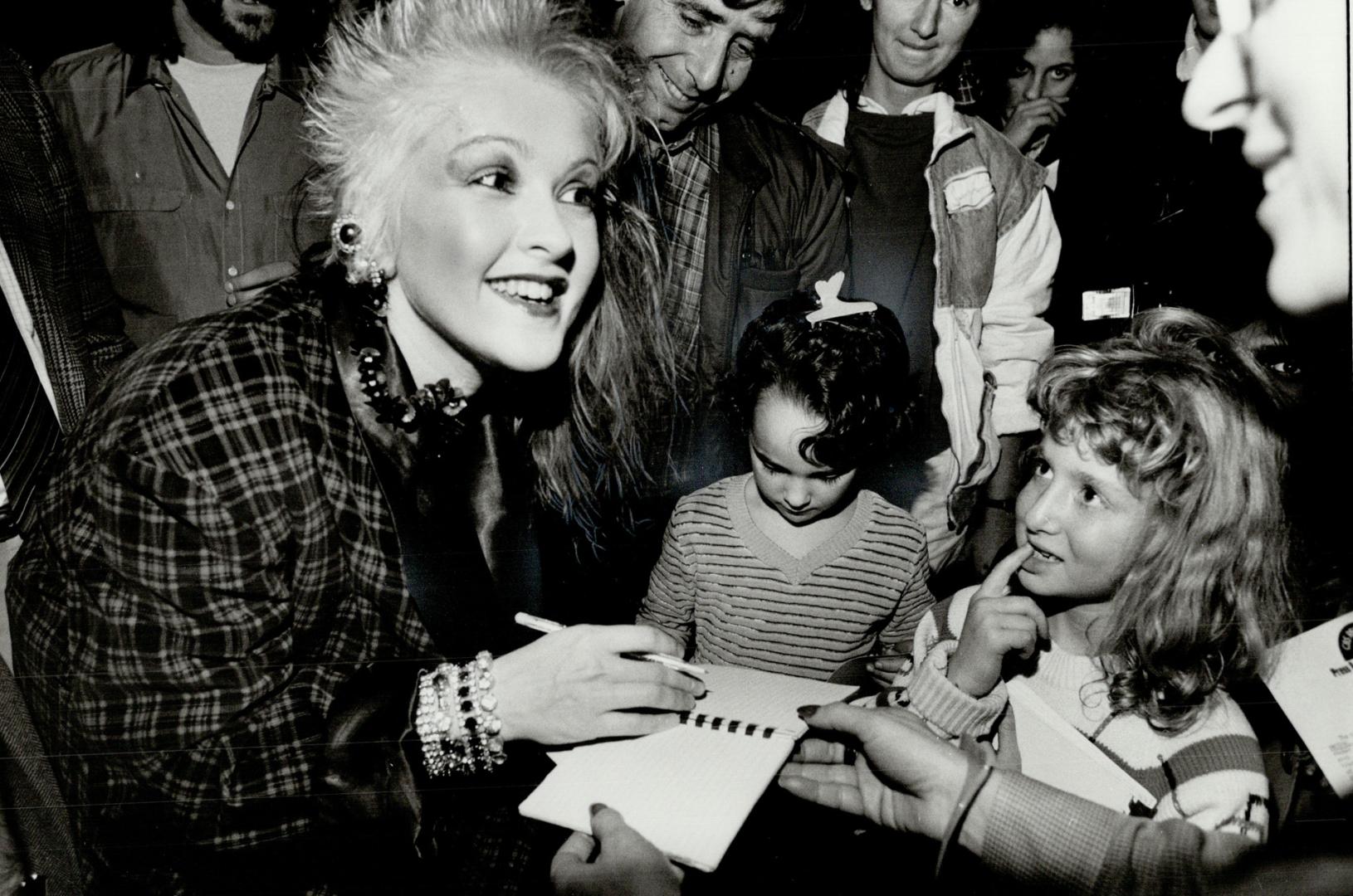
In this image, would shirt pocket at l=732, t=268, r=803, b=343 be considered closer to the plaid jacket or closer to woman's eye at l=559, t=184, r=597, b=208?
woman's eye at l=559, t=184, r=597, b=208

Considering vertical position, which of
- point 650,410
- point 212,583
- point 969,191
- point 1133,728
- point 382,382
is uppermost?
point 969,191

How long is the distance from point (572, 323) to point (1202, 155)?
3.30 feet

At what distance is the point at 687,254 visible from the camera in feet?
4.14

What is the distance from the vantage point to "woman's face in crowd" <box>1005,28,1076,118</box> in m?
1.19

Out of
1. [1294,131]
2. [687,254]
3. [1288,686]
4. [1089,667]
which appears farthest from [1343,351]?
[687,254]

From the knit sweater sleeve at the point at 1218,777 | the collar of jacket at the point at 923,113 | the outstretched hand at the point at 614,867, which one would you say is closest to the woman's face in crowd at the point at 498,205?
the collar of jacket at the point at 923,113

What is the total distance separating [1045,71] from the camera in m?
1.21

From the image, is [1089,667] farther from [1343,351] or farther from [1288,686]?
[1343,351]

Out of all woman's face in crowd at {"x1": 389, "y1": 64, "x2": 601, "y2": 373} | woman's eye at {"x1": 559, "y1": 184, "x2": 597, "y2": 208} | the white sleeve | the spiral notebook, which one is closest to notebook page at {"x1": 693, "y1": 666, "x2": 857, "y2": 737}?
the spiral notebook

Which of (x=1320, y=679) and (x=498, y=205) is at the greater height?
(x=498, y=205)

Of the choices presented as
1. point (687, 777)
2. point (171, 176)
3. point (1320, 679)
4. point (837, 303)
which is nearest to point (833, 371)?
point (837, 303)

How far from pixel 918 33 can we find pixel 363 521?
3.56 ft

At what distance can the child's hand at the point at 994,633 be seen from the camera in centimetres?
119

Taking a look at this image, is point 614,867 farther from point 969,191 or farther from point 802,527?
point 969,191
